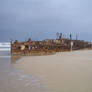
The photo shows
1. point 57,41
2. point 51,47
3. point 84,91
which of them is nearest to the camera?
point 84,91

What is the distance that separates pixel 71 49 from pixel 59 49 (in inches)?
76.5

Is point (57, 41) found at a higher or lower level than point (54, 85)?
higher

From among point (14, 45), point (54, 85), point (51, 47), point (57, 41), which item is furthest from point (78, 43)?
point (54, 85)

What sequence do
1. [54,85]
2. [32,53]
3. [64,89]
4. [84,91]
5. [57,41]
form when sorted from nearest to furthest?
[84,91] < [64,89] < [54,85] < [32,53] < [57,41]

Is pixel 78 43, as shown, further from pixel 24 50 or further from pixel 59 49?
pixel 24 50

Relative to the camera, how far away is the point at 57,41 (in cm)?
1545

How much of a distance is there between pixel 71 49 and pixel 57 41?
2.22 meters

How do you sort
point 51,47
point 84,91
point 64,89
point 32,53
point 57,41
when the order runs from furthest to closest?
point 57,41 → point 51,47 → point 32,53 → point 64,89 → point 84,91

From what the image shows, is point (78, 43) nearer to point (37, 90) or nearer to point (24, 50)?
point (24, 50)

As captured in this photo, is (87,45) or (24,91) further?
(87,45)

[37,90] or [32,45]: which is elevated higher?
[32,45]

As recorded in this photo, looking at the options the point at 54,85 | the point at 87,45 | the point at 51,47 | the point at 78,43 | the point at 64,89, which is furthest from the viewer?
the point at 87,45

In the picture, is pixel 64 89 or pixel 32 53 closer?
pixel 64 89

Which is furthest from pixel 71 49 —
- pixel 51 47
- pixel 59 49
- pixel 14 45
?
pixel 14 45
